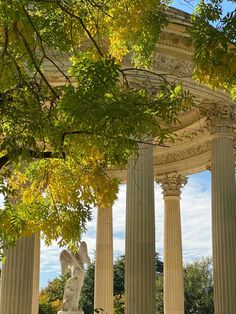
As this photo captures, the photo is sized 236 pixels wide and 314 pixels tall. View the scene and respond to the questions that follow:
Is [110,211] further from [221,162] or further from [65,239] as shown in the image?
[65,239]

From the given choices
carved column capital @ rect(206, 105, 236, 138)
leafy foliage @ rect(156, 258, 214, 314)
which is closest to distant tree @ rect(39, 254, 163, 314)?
leafy foliage @ rect(156, 258, 214, 314)

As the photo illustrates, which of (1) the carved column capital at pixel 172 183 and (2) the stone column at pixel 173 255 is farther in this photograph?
(1) the carved column capital at pixel 172 183

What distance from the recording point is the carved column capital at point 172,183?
103 m

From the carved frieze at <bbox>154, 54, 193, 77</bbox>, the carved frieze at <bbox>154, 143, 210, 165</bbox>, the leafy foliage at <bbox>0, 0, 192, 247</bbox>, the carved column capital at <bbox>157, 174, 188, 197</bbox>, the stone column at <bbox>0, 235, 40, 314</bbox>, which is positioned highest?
the carved frieze at <bbox>154, 54, 193, 77</bbox>

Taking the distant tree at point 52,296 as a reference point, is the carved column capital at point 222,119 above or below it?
above

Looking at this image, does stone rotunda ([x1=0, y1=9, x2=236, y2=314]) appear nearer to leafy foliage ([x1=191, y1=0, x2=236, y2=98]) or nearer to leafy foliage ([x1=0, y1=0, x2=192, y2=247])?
leafy foliage ([x1=0, y1=0, x2=192, y2=247])

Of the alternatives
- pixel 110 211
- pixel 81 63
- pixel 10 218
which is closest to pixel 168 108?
pixel 81 63

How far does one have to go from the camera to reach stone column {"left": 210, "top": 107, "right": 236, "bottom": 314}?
6669cm

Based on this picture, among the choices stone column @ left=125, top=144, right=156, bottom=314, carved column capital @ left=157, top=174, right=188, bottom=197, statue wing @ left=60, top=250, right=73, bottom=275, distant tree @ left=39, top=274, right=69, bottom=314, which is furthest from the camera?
distant tree @ left=39, top=274, right=69, bottom=314

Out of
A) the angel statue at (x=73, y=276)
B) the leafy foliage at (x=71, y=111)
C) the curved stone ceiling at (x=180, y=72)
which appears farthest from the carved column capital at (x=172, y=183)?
the leafy foliage at (x=71, y=111)

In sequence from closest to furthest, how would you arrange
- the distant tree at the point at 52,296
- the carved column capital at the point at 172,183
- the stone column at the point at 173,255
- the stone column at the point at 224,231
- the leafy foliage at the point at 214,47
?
the leafy foliage at the point at 214,47, the stone column at the point at 224,231, the stone column at the point at 173,255, the carved column capital at the point at 172,183, the distant tree at the point at 52,296

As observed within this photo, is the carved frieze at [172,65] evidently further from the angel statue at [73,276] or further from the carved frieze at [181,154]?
the carved frieze at [181,154]

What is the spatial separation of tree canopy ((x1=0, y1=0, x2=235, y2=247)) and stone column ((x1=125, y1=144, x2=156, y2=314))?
29499 millimetres

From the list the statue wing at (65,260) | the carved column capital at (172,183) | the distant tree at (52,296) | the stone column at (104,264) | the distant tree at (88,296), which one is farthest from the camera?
the distant tree at (88,296)
